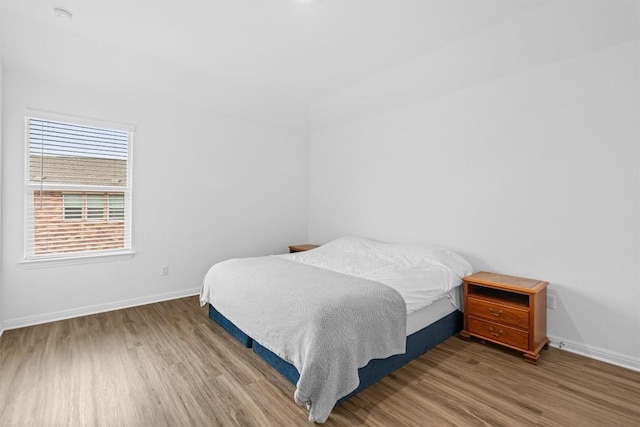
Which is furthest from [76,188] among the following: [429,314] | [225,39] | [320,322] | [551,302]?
[551,302]

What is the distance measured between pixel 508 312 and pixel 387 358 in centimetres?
113

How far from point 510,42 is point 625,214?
1.61m

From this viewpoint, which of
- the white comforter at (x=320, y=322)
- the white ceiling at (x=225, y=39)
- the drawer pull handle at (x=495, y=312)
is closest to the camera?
the white comforter at (x=320, y=322)

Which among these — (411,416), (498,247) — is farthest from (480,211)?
(411,416)

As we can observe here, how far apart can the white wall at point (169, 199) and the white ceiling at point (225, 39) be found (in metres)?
0.30

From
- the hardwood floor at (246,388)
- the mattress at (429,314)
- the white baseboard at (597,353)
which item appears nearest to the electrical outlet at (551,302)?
the white baseboard at (597,353)

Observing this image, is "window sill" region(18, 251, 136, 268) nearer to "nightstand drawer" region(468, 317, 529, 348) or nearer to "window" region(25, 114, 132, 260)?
"window" region(25, 114, 132, 260)

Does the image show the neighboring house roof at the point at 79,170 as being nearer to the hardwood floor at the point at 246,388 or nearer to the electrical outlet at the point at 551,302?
the hardwood floor at the point at 246,388

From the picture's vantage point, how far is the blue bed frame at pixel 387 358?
2.02 metres

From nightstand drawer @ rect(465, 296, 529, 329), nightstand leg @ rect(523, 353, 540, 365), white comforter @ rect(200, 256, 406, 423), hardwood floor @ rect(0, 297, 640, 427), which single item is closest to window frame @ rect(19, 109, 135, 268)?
hardwood floor @ rect(0, 297, 640, 427)

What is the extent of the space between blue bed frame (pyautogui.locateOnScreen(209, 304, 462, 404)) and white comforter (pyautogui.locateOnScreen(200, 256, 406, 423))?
13 centimetres

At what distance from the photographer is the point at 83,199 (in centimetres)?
329

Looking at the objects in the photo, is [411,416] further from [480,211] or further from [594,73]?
[594,73]

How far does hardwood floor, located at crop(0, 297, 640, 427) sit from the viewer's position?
1.75 meters
